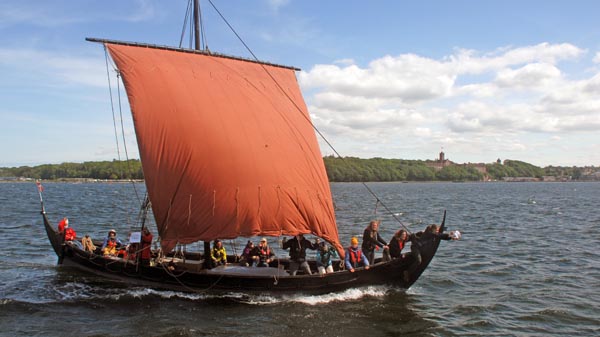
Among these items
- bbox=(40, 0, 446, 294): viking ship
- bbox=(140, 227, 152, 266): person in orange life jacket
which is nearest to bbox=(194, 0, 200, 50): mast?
bbox=(40, 0, 446, 294): viking ship

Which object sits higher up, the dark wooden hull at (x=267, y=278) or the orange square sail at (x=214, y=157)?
the orange square sail at (x=214, y=157)

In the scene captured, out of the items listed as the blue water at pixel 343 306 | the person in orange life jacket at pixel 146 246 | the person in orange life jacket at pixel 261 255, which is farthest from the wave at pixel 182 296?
the person in orange life jacket at pixel 261 255

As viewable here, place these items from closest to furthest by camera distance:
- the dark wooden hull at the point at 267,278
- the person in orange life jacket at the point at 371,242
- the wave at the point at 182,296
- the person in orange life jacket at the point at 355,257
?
1. the dark wooden hull at the point at 267,278
2. the wave at the point at 182,296
3. the person in orange life jacket at the point at 355,257
4. the person in orange life jacket at the point at 371,242

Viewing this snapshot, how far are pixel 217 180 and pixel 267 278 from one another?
3.49 metres

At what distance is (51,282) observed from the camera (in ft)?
62.3

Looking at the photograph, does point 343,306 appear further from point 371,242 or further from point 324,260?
point 371,242

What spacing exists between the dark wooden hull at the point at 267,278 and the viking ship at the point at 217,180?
33 mm

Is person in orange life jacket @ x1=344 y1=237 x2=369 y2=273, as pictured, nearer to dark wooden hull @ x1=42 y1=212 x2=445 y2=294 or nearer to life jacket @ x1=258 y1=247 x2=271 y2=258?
dark wooden hull @ x1=42 y1=212 x2=445 y2=294

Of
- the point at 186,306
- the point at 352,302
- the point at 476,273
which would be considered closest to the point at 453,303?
the point at 352,302

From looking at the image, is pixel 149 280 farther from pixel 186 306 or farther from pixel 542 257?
pixel 542 257

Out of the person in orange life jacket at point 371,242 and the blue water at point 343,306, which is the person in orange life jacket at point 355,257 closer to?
the person in orange life jacket at point 371,242

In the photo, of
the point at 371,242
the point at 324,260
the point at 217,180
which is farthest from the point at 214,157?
the point at 371,242

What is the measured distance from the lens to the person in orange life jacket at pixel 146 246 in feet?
56.1

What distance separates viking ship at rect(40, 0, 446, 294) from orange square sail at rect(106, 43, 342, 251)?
3cm
